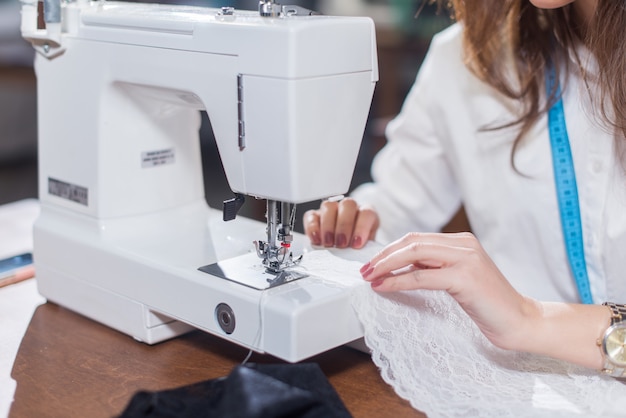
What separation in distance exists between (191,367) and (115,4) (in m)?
0.57

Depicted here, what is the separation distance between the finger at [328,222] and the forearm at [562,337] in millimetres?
322

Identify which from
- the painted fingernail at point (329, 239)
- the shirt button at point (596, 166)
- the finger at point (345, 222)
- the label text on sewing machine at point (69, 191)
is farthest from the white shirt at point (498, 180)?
the label text on sewing machine at point (69, 191)

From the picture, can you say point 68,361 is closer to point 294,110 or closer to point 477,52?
point 294,110

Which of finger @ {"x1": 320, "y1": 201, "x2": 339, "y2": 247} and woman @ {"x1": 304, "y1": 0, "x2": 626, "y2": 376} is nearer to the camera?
woman @ {"x1": 304, "y1": 0, "x2": 626, "y2": 376}

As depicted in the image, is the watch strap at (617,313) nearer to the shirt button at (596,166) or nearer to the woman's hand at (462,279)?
the woman's hand at (462,279)

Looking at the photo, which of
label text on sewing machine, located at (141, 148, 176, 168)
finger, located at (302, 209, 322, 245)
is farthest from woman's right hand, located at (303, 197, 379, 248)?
label text on sewing machine, located at (141, 148, 176, 168)

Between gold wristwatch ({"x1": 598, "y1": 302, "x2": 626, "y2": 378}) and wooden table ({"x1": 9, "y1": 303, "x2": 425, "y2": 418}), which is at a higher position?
gold wristwatch ({"x1": 598, "y1": 302, "x2": 626, "y2": 378})

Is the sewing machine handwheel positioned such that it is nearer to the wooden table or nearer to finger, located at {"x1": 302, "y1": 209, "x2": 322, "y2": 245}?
the wooden table

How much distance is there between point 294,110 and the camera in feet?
3.17

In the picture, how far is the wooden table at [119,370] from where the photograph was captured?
101 centimetres

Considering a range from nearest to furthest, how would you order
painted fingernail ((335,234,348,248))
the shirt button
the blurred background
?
painted fingernail ((335,234,348,248))
the shirt button
the blurred background

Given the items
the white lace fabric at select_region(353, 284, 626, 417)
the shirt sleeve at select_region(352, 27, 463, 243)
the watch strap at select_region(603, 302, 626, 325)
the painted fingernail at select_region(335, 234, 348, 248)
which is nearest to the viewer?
the white lace fabric at select_region(353, 284, 626, 417)

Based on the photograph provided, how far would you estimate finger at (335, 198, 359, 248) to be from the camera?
126 cm

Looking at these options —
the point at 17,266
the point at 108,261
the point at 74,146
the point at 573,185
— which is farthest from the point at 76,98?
the point at 573,185
